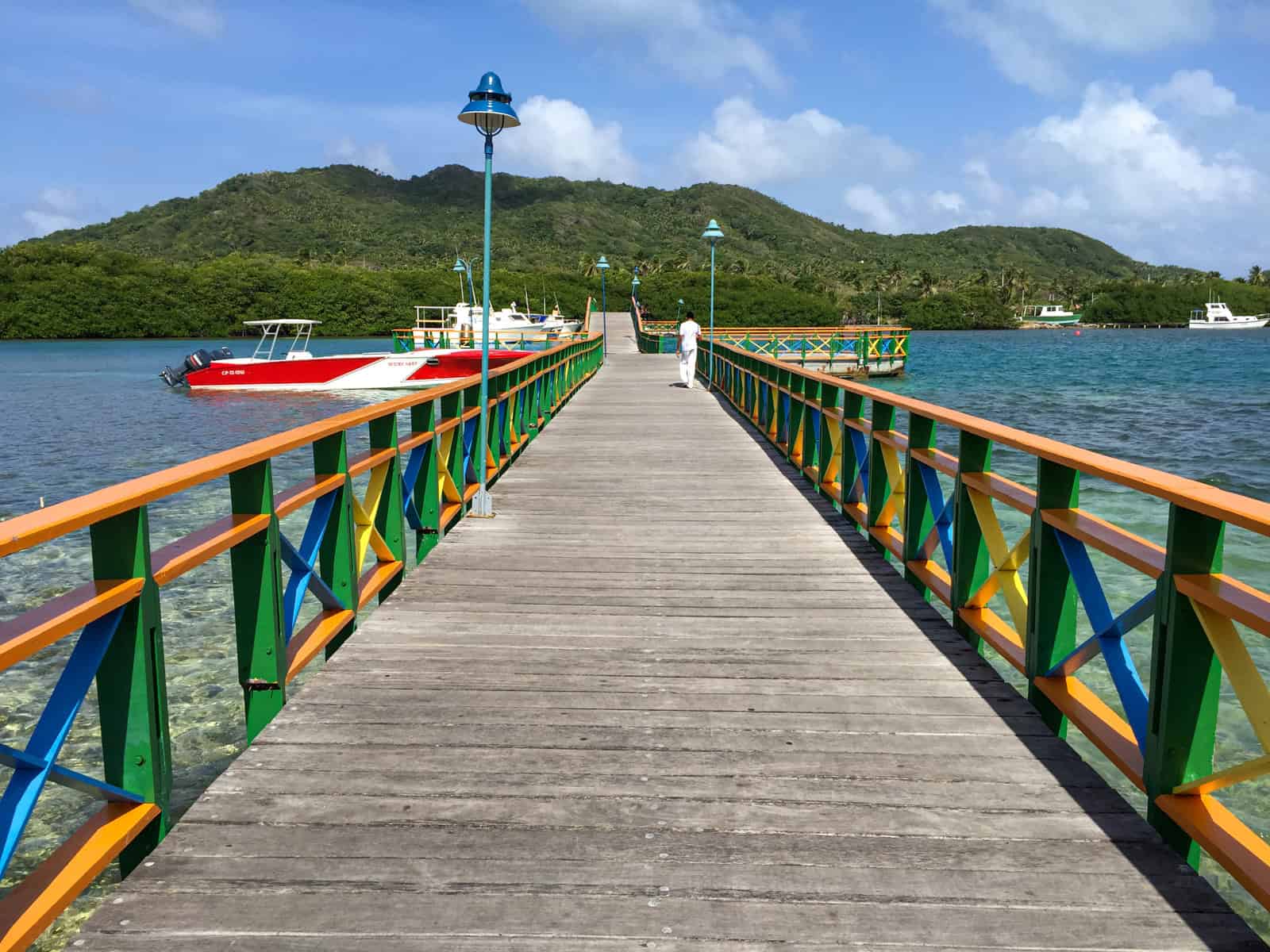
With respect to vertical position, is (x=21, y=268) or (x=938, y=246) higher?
(x=938, y=246)

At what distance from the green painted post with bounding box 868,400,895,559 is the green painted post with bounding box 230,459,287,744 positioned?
4.07 metres

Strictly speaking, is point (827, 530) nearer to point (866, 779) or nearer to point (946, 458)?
point (946, 458)

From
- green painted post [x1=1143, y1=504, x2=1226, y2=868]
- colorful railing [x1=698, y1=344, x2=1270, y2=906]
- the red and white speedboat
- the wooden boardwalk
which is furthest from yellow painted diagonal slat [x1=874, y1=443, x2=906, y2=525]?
the red and white speedboat

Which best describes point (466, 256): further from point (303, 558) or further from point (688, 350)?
point (303, 558)

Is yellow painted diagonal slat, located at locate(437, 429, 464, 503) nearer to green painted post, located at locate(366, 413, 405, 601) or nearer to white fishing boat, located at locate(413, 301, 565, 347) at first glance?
green painted post, located at locate(366, 413, 405, 601)

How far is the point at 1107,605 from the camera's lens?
333cm

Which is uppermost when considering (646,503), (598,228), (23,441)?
(598,228)

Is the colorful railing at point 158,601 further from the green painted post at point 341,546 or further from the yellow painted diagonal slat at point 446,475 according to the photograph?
the yellow painted diagonal slat at point 446,475

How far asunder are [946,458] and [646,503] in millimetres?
3539

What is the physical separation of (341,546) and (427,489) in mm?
1929

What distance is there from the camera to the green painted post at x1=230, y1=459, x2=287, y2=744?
3637mm

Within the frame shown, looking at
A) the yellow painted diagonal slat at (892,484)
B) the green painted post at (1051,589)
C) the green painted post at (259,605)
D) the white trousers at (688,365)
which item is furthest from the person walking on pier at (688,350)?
the green painted post at (259,605)

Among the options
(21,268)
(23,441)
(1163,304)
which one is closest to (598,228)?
(21,268)

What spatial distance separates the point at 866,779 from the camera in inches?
129
